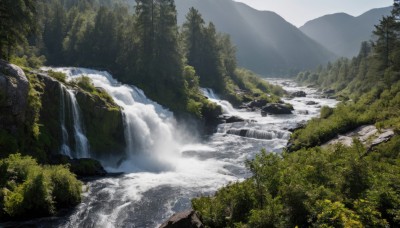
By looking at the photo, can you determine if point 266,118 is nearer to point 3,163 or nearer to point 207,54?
point 207,54

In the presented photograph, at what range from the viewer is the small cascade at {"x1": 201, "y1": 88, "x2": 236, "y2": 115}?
63.6 metres

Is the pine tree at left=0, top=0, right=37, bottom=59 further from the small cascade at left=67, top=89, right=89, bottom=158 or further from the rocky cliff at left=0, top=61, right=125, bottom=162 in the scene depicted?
the small cascade at left=67, top=89, right=89, bottom=158

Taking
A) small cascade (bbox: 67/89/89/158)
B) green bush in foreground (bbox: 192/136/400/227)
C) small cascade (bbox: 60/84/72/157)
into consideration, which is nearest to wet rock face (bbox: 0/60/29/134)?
small cascade (bbox: 60/84/72/157)

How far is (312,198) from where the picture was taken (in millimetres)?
12305

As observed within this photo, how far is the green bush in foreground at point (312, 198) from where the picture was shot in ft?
36.1

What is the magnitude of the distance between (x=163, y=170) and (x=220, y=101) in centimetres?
3767

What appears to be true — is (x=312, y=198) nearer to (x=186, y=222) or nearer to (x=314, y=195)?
(x=314, y=195)

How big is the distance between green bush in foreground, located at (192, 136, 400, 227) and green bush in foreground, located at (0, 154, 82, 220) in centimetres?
930

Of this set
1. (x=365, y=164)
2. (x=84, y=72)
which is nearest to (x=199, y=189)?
(x=365, y=164)

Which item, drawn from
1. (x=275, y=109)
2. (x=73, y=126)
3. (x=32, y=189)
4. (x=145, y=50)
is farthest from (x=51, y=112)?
A: (x=275, y=109)

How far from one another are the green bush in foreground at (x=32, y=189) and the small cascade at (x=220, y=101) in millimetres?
41987

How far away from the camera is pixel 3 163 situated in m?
20.8

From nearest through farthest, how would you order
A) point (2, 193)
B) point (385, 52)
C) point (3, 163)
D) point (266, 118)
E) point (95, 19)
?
1. point (2, 193)
2. point (3, 163)
3. point (385, 52)
4. point (266, 118)
5. point (95, 19)

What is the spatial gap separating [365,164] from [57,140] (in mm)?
23599
